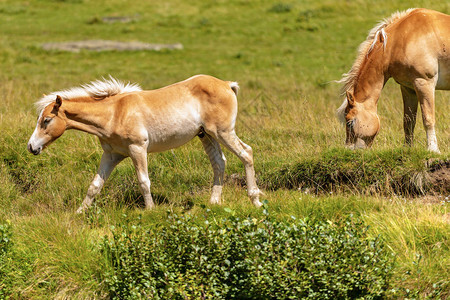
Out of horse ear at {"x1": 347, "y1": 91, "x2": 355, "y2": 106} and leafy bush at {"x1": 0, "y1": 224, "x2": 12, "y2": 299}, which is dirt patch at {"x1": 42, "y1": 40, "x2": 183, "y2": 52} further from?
leafy bush at {"x1": 0, "y1": 224, "x2": 12, "y2": 299}

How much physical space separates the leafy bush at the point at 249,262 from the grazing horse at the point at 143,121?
127 cm

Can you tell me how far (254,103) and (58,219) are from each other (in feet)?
25.7

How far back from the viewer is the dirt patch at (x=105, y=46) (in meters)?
23.9

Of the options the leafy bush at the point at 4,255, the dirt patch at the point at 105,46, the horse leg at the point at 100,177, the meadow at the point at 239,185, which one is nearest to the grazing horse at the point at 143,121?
the horse leg at the point at 100,177

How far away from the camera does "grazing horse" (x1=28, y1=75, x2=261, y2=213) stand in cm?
797

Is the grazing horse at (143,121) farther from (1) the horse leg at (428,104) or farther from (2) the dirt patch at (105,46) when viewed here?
(2) the dirt patch at (105,46)

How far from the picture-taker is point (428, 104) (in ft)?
30.5

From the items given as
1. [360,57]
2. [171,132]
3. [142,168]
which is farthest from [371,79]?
[142,168]

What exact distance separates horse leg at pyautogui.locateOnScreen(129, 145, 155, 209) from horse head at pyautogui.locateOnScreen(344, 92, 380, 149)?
323cm

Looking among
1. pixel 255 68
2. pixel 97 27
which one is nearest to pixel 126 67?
pixel 255 68

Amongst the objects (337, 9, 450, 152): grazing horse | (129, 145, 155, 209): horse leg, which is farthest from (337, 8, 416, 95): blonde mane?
(129, 145, 155, 209): horse leg

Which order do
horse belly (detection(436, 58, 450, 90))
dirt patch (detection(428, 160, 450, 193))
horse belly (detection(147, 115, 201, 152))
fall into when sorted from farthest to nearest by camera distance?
1. horse belly (detection(436, 58, 450, 90))
2. dirt patch (detection(428, 160, 450, 193))
3. horse belly (detection(147, 115, 201, 152))

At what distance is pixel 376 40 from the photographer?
9695 mm

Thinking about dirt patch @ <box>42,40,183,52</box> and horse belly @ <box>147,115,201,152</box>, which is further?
dirt patch @ <box>42,40,183,52</box>
